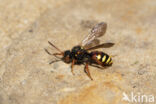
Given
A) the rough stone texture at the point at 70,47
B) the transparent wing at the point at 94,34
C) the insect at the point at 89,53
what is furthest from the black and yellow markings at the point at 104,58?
the transparent wing at the point at 94,34

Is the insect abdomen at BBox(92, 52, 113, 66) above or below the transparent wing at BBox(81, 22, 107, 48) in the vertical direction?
below

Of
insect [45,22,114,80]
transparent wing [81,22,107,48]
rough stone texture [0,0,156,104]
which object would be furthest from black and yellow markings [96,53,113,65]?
transparent wing [81,22,107,48]

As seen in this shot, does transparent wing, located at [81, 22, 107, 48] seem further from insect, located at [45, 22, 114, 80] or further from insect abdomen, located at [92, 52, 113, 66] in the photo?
insect abdomen, located at [92, 52, 113, 66]

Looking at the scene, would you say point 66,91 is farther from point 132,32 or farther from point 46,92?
point 132,32

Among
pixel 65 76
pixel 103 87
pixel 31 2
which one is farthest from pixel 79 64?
pixel 31 2

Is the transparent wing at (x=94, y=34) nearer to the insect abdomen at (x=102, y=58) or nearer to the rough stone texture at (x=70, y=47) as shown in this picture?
the rough stone texture at (x=70, y=47)

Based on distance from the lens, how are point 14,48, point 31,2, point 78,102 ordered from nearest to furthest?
1. point 78,102
2. point 14,48
3. point 31,2

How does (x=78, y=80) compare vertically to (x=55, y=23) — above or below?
below
